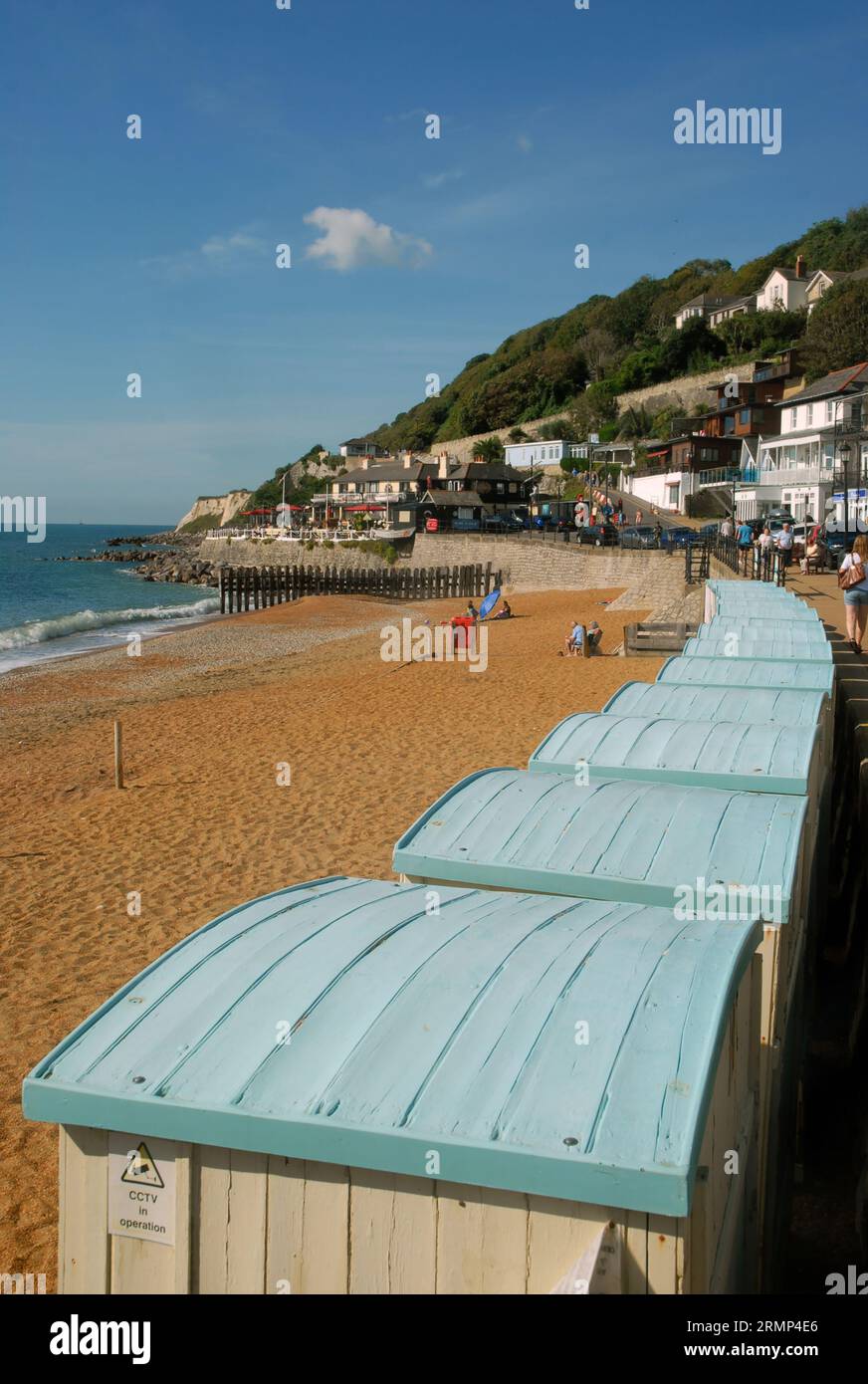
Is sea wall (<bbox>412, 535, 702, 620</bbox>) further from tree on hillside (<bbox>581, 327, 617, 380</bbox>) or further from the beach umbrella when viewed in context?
tree on hillside (<bbox>581, 327, 617, 380</bbox>)

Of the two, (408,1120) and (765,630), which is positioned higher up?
(765,630)

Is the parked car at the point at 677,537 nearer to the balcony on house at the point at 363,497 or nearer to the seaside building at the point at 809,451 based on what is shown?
the seaside building at the point at 809,451

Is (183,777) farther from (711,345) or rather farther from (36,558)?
(36,558)

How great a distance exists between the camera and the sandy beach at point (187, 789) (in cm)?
824

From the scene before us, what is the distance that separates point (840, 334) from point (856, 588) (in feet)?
219

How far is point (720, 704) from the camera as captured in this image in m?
7.89

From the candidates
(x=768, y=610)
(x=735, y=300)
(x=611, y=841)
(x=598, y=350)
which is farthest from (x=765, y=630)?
(x=598, y=350)

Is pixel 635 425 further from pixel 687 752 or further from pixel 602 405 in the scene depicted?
pixel 687 752

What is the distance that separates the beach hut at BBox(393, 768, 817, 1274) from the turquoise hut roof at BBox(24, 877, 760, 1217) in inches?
37.2

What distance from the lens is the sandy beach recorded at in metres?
8.24

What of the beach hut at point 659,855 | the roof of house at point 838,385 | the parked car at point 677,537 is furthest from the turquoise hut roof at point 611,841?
the roof of house at point 838,385

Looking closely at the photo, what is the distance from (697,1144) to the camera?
257cm

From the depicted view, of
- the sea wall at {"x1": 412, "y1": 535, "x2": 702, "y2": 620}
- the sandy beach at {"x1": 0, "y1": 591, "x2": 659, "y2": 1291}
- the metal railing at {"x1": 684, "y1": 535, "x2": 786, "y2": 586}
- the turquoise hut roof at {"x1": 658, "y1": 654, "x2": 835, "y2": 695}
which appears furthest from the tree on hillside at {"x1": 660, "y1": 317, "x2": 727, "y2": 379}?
the turquoise hut roof at {"x1": 658, "y1": 654, "x2": 835, "y2": 695}
